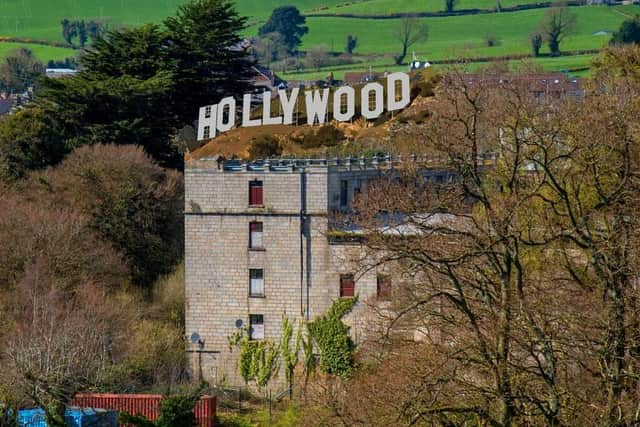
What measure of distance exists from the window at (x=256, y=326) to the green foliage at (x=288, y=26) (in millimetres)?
138121

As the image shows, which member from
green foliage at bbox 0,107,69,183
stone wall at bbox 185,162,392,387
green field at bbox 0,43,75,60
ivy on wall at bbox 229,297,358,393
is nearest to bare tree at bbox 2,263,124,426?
stone wall at bbox 185,162,392,387

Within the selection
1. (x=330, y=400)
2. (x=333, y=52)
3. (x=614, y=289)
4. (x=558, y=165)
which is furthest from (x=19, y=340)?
(x=333, y=52)

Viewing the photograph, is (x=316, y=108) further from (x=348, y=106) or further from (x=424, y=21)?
(x=424, y=21)

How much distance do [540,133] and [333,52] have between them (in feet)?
469

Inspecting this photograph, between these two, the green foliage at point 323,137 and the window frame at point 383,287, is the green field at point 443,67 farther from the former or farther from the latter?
the window frame at point 383,287

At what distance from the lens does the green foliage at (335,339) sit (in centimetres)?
4866

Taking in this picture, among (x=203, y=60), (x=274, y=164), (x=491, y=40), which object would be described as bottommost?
(x=274, y=164)

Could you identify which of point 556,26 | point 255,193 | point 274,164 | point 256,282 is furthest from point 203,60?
point 556,26

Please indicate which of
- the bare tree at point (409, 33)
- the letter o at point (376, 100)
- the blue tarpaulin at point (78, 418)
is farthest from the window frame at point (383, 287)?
the bare tree at point (409, 33)

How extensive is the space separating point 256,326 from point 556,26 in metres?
106

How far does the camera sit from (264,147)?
6494cm

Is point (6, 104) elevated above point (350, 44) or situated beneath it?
situated beneath

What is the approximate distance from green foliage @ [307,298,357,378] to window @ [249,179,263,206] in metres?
4.57

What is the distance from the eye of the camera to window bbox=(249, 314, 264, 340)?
50062 mm
